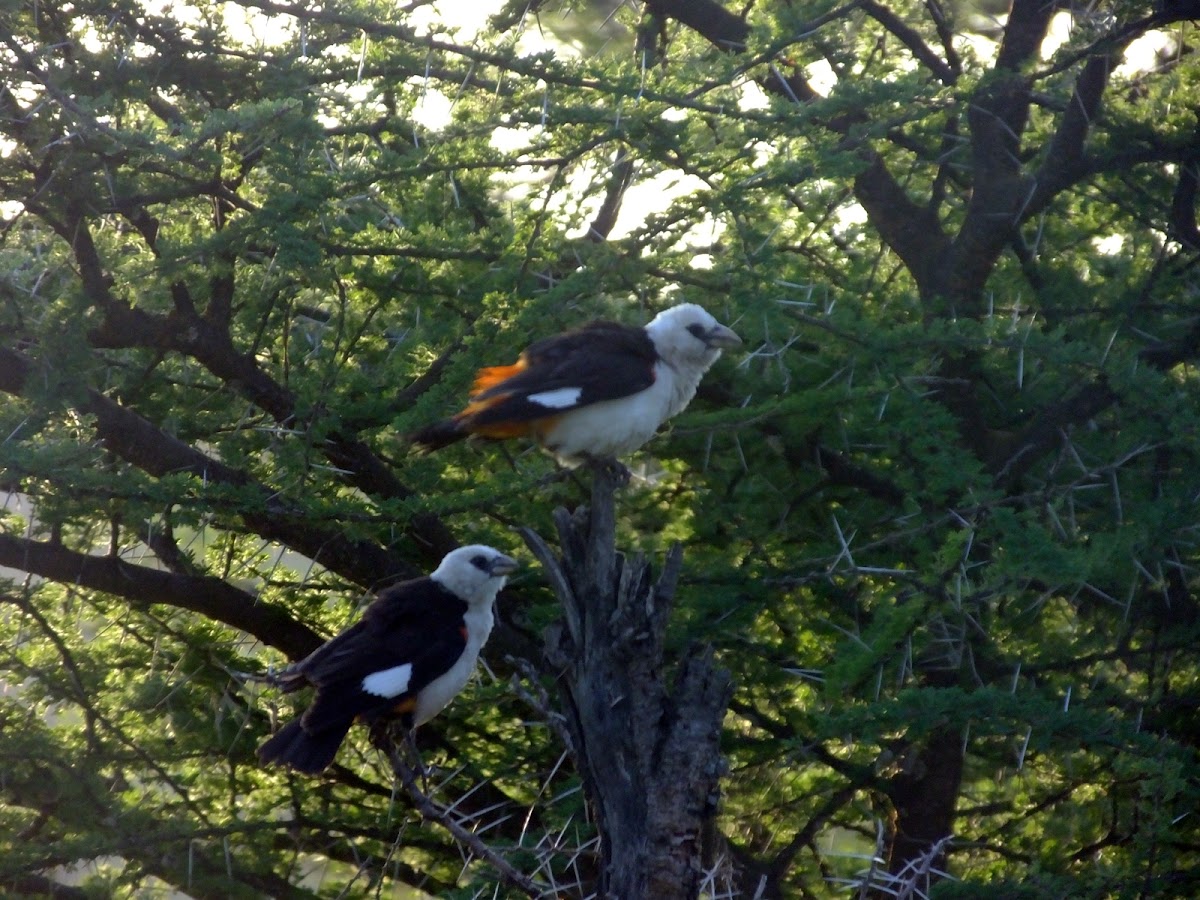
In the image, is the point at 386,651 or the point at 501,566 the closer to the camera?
the point at 386,651

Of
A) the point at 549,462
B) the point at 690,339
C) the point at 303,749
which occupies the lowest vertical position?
the point at 303,749

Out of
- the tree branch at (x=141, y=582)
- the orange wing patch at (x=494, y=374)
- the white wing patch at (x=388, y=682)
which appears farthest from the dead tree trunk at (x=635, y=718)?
the tree branch at (x=141, y=582)

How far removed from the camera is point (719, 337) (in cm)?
520

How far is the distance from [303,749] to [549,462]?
1.66 metres

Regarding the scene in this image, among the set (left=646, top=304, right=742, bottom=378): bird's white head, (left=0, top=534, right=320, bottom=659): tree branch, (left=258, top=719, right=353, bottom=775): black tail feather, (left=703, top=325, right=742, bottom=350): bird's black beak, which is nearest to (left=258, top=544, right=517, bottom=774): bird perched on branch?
(left=258, top=719, right=353, bottom=775): black tail feather

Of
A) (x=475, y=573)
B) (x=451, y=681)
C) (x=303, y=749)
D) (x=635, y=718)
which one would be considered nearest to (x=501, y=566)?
(x=475, y=573)

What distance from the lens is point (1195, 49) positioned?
7578 mm

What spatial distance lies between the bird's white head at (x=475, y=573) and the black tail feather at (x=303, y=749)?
813mm

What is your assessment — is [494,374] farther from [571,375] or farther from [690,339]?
[690,339]

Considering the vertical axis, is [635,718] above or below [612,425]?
below

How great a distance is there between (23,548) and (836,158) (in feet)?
11.6

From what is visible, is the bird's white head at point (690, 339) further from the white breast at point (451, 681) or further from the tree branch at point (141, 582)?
the tree branch at point (141, 582)

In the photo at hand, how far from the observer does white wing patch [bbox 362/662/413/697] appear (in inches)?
179

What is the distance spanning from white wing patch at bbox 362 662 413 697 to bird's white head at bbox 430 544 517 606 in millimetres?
546
